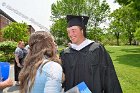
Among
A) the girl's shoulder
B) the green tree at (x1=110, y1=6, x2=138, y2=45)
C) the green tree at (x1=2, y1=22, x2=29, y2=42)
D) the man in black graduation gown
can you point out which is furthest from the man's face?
the green tree at (x1=2, y1=22, x2=29, y2=42)

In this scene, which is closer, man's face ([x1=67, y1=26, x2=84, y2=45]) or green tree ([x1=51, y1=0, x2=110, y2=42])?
man's face ([x1=67, y1=26, x2=84, y2=45])

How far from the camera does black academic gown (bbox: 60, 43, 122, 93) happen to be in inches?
172

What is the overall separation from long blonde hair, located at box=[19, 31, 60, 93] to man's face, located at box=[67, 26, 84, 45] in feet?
2.26

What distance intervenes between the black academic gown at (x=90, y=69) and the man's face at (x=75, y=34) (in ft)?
0.47

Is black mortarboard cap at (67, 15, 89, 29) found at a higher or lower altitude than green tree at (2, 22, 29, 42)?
lower

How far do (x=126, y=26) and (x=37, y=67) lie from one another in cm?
8256

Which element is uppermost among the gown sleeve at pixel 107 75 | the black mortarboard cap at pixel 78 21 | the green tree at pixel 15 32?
the green tree at pixel 15 32

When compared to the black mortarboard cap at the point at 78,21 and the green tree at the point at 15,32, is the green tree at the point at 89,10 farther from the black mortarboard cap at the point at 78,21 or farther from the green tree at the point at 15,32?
the black mortarboard cap at the point at 78,21

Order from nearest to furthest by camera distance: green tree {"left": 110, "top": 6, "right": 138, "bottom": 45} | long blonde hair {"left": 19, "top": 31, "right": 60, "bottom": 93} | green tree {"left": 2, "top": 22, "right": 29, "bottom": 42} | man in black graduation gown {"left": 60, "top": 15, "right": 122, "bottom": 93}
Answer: long blonde hair {"left": 19, "top": 31, "right": 60, "bottom": 93}, man in black graduation gown {"left": 60, "top": 15, "right": 122, "bottom": 93}, green tree {"left": 110, "top": 6, "right": 138, "bottom": 45}, green tree {"left": 2, "top": 22, "right": 29, "bottom": 42}

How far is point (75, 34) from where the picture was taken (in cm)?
438

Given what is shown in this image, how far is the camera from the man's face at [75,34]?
14.4 feet

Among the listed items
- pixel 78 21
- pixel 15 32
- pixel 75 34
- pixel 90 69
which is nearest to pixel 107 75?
pixel 90 69

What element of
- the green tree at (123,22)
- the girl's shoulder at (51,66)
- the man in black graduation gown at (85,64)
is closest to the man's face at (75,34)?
the man in black graduation gown at (85,64)

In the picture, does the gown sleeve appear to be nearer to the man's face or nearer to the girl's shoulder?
the man's face
